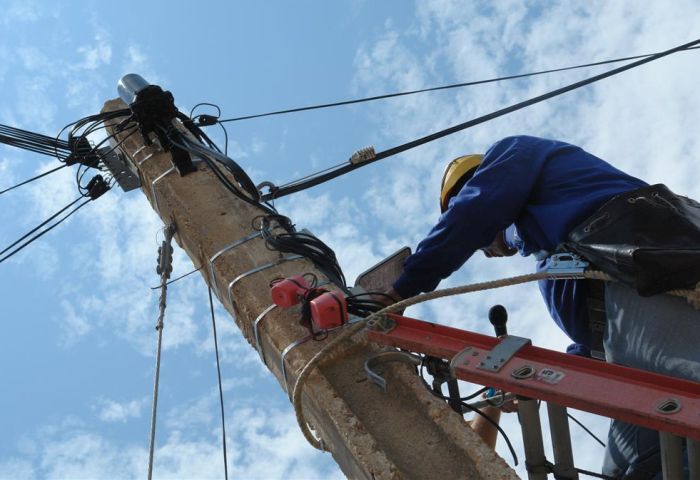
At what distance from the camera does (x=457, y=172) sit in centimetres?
469

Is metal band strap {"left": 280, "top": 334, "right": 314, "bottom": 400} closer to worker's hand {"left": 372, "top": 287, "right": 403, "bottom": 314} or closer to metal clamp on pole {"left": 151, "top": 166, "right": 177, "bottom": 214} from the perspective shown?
worker's hand {"left": 372, "top": 287, "right": 403, "bottom": 314}

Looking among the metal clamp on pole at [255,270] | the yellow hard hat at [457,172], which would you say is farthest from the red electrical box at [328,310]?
the yellow hard hat at [457,172]

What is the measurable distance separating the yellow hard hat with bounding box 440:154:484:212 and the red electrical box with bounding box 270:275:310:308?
1279 millimetres

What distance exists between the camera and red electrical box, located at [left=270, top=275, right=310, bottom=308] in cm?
366

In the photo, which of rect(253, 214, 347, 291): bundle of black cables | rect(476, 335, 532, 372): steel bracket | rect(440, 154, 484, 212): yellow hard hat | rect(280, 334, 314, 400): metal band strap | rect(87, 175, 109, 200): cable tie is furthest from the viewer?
rect(87, 175, 109, 200): cable tie

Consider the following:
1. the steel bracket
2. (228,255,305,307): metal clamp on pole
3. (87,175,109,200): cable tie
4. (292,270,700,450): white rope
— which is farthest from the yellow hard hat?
(87,175,109,200): cable tie

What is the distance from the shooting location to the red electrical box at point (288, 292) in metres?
3.66

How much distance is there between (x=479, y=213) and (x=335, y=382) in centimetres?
101

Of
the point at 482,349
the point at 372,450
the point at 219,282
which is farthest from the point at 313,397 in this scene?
the point at 219,282

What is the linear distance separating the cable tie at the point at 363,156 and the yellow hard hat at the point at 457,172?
3.73 ft

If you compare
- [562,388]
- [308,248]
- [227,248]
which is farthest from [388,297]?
[562,388]

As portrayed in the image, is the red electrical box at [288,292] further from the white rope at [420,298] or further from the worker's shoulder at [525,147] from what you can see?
the worker's shoulder at [525,147]

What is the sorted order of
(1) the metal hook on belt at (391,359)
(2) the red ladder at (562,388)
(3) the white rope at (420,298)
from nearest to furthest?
1. (2) the red ladder at (562,388)
2. (3) the white rope at (420,298)
3. (1) the metal hook on belt at (391,359)

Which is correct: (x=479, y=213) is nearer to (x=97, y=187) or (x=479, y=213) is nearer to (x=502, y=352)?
(x=502, y=352)
